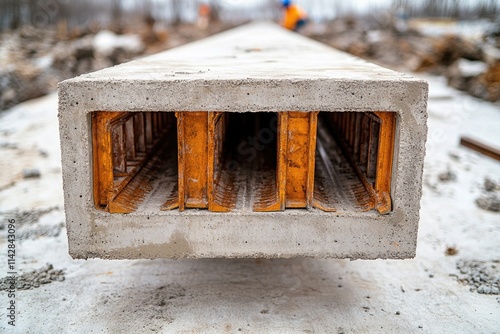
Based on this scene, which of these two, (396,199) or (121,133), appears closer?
(396,199)

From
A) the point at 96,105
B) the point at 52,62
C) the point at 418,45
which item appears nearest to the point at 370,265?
the point at 96,105

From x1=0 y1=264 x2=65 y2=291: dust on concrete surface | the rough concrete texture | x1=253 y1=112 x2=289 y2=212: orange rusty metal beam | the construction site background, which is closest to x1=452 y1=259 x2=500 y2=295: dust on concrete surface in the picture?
the rough concrete texture

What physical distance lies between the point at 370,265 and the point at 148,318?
1.72 m

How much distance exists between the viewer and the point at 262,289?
3.28 m

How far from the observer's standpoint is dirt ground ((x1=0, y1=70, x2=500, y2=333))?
291 centimetres

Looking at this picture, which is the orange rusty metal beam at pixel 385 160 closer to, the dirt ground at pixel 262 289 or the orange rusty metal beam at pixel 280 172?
the orange rusty metal beam at pixel 280 172

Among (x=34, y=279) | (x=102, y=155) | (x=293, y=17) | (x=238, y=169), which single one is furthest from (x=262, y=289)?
(x=293, y=17)

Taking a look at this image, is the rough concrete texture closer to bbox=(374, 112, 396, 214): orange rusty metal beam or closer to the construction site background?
bbox=(374, 112, 396, 214): orange rusty metal beam

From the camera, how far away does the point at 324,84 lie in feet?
8.02

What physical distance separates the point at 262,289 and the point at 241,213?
88 cm

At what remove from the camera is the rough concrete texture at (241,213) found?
2.44 metres

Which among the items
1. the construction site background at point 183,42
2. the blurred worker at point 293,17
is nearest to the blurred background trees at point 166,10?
the construction site background at point 183,42

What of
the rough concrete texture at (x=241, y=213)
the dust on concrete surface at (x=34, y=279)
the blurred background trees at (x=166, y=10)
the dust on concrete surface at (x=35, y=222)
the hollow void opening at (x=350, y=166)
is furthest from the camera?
the blurred background trees at (x=166, y=10)

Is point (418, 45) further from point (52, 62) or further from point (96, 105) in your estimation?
point (96, 105)
